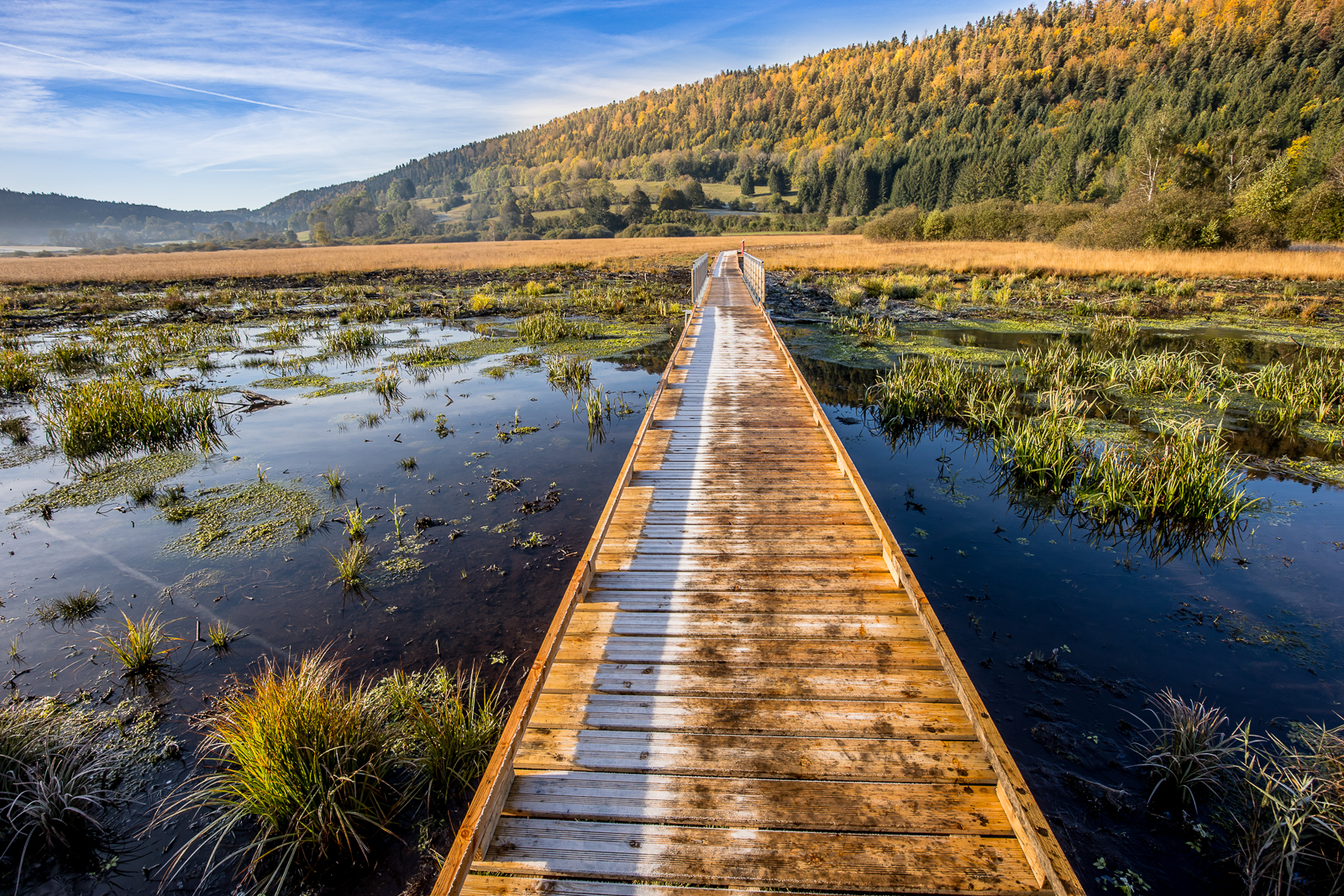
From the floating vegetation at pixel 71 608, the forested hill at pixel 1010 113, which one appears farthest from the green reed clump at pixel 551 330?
the forested hill at pixel 1010 113

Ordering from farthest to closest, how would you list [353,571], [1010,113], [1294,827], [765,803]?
1. [1010,113]
2. [353,571]
3. [1294,827]
4. [765,803]

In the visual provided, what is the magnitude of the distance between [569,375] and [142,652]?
9747 millimetres

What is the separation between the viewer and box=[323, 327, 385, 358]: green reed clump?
55.3ft

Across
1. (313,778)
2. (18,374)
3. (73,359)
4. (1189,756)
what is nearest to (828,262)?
(73,359)

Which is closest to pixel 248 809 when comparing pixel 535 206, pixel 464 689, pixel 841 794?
pixel 464 689

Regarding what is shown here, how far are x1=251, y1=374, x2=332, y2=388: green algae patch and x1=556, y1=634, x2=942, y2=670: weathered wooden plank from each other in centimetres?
1297

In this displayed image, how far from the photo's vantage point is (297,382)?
13984 millimetres

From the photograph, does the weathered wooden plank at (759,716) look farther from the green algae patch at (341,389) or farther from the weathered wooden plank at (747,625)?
the green algae patch at (341,389)

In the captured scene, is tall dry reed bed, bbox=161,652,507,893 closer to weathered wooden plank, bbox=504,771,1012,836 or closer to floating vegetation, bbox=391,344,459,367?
weathered wooden plank, bbox=504,771,1012,836

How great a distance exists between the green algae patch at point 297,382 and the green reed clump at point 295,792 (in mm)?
12106

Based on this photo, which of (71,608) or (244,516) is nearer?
(71,608)

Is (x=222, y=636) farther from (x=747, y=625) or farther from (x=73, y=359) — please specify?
(x=73, y=359)

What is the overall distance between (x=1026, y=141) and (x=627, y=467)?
9313cm

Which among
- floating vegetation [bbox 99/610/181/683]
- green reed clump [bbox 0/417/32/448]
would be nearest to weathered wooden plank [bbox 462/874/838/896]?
floating vegetation [bbox 99/610/181/683]
